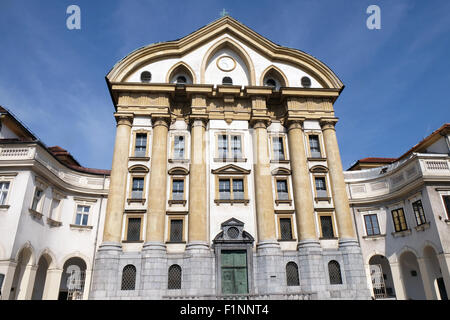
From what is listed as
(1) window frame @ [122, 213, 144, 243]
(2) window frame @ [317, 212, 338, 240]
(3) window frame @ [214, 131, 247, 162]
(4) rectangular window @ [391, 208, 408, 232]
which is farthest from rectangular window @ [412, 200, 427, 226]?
(1) window frame @ [122, 213, 144, 243]

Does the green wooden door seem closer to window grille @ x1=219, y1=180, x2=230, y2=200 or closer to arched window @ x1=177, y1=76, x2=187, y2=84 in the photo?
window grille @ x1=219, y1=180, x2=230, y2=200

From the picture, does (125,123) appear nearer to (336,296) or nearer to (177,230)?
(177,230)

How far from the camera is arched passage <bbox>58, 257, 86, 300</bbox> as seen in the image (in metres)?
27.2

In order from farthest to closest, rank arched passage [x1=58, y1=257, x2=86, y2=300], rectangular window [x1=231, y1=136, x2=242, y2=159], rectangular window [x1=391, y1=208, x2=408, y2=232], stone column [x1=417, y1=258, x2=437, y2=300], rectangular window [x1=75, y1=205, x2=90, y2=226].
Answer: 1. rectangular window [x1=231, y1=136, x2=242, y2=159]
2. rectangular window [x1=75, y1=205, x2=90, y2=226]
3. arched passage [x1=58, y1=257, x2=86, y2=300]
4. rectangular window [x1=391, y1=208, x2=408, y2=232]
5. stone column [x1=417, y1=258, x2=437, y2=300]

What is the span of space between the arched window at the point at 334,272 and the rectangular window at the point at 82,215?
2095cm

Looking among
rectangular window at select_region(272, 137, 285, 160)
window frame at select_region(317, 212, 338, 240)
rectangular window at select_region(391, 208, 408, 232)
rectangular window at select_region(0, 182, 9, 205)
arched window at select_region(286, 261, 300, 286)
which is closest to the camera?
rectangular window at select_region(0, 182, 9, 205)

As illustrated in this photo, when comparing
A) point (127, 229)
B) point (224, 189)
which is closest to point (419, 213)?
point (224, 189)

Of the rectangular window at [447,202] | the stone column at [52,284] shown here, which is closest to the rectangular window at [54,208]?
the stone column at [52,284]

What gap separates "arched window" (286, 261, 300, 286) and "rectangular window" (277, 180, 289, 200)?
5466 mm

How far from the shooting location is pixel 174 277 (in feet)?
78.3

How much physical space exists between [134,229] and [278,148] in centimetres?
1454

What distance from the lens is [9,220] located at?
68.7 feet

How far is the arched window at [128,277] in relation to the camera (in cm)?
2320
